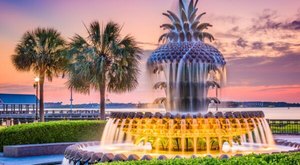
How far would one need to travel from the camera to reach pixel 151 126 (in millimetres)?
11586

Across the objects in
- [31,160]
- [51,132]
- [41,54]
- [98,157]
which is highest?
[41,54]

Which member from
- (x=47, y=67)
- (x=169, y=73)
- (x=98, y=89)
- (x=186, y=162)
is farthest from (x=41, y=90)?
(x=186, y=162)

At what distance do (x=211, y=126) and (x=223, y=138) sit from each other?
81cm

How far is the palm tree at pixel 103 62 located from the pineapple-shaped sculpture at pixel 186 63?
50.0 feet

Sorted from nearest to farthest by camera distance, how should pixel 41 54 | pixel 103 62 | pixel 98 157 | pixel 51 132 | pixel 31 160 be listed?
1. pixel 98 157
2. pixel 31 160
3. pixel 51 132
4. pixel 103 62
5. pixel 41 54

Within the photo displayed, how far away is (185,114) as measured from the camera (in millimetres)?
11109

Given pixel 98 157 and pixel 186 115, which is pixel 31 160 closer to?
pixel 98 157

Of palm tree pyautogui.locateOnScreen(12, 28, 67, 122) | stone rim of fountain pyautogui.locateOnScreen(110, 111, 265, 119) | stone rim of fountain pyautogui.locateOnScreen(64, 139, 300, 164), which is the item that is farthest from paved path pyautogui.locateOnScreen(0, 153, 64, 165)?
palm tree pyautogui.locateOnScreen(12, 28, 67, 122)

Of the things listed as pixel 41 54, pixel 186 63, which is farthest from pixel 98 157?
pixel 41 54

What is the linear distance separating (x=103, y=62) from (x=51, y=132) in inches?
302

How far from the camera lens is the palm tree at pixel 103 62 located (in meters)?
27.6

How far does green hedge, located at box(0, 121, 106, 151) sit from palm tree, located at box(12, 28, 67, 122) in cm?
1517

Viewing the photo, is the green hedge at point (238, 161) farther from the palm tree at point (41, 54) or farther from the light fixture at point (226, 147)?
the palm tree at point (41, 54)

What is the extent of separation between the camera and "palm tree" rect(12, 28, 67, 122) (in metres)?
36.9
